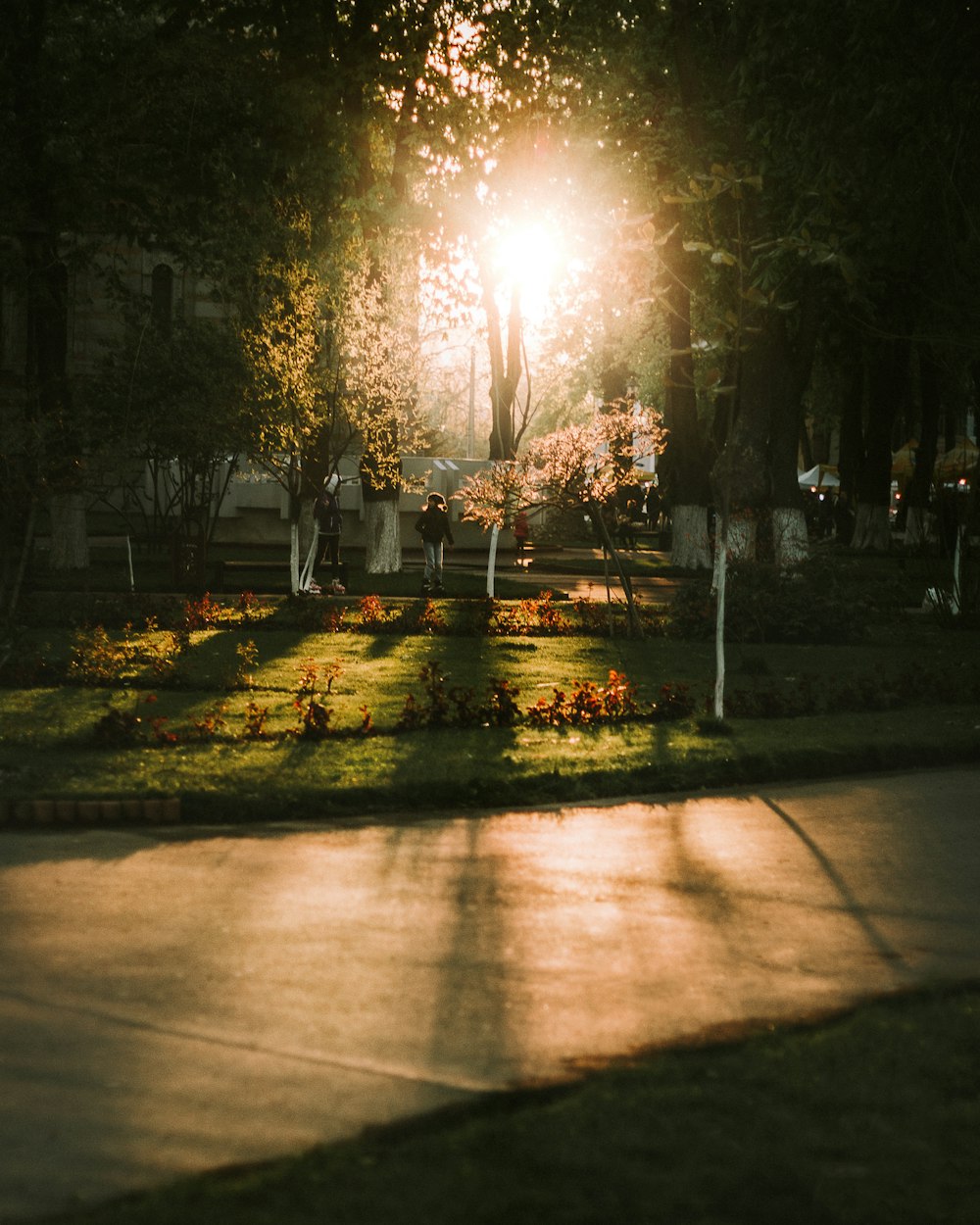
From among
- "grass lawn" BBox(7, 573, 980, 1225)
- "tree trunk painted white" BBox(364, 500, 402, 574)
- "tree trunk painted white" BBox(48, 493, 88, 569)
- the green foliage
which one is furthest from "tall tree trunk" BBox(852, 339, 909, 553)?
the green foliage

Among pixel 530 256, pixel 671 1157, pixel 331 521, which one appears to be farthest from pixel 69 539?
pixel 671 1157

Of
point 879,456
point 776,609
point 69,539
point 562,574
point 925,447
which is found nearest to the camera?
point 776,609

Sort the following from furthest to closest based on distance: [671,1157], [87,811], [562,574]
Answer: [562,574]
[87,811]
[671,1157]

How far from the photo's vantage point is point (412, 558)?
128 ft

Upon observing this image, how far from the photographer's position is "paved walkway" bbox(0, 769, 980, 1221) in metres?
4.91

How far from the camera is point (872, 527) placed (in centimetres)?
4419

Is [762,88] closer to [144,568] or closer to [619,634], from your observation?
[619,634]

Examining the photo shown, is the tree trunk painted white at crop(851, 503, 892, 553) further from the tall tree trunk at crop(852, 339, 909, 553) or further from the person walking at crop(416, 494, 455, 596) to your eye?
the person walking at crop(416, 494, 455, 596)

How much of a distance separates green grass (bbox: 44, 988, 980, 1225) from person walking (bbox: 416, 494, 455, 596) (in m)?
21.0

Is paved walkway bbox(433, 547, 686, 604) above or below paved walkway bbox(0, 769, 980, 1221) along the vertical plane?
above

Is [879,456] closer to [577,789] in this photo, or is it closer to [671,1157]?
[577,789]

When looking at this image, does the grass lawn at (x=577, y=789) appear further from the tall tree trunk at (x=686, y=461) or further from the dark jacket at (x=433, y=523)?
the tall tree trunk at (x=686, y=461)

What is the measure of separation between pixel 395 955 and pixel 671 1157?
2394 millimetres

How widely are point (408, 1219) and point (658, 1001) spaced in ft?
7.39
